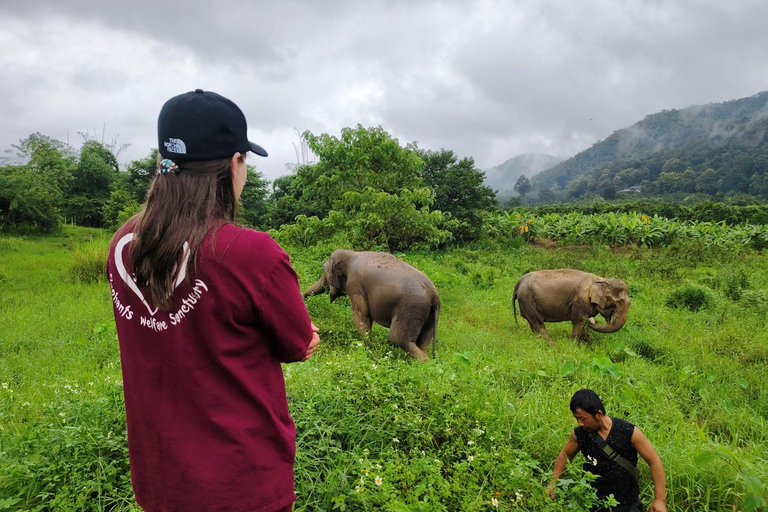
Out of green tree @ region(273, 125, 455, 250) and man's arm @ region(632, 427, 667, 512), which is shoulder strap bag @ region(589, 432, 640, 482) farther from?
green tree @ region(273, 125, 455, 250)

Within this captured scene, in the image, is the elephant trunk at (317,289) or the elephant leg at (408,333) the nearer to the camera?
the elephant leg at (408,333)

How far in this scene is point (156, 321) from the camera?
128 centimetres

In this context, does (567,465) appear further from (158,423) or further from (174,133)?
Answer: (174,133)

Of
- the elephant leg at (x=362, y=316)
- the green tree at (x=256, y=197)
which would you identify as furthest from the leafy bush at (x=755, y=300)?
the green tree at (x=256, y=197)

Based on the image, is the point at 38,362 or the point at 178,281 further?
the point at 38,362

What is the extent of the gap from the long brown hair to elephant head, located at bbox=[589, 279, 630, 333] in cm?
646

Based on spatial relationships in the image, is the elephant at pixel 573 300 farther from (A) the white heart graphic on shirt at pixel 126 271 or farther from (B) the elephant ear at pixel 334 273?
(A) the white heart graphic on shirt at pixel 126 271

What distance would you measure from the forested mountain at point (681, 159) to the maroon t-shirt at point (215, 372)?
52.0m

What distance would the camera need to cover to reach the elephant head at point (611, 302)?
6.58 meters

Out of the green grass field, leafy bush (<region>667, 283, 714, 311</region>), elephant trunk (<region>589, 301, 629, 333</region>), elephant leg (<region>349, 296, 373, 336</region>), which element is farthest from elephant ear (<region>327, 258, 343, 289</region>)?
leafy bush (<region>667, 283, 714, 311</region>)

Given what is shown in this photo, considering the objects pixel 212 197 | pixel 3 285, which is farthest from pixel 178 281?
pixel 3 285

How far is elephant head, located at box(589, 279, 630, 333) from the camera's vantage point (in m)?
6.58

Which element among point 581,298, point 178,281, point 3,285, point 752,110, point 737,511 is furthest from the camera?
point 752,110

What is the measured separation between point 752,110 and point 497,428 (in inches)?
5956
